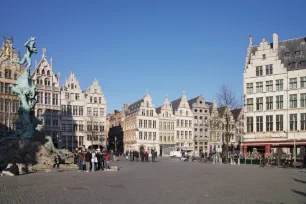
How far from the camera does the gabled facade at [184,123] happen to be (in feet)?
295

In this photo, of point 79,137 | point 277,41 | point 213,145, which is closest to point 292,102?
point 277,41

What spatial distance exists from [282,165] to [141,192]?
86.7 ft

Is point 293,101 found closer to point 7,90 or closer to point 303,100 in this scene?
point 303,100

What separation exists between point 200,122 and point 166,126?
9670mm

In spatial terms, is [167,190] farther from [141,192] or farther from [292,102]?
[292,102]

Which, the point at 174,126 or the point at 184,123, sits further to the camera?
the point at 184,123

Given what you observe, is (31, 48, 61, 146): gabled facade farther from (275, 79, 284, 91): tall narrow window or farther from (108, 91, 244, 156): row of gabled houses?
(275, 79, 284, 91): tall narrow window

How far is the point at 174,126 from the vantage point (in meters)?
89.7

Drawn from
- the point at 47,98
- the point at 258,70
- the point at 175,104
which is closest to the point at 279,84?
the point at 258,70

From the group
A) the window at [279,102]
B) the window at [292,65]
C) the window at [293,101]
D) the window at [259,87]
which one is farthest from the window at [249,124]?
the window at [292,65]

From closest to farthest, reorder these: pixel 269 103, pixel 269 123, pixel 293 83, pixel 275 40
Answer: pixel 293 83, pixel 269 123, pixel 269 103, pixel 275 40

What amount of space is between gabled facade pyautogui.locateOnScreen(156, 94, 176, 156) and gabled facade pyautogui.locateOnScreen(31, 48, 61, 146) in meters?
25.3

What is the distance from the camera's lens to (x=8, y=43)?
6712 centimetres

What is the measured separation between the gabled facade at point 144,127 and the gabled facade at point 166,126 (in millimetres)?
1462
